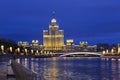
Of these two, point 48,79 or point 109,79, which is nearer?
point 48,79

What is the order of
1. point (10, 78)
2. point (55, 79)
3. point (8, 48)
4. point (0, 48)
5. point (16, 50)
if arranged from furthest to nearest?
point (16, 50), point (8, 48), point (0, 48), point (55, 79), point (10, 78)

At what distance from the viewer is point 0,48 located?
466ft

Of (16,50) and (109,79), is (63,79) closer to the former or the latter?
(109,79)

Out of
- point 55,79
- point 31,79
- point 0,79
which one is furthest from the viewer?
point 55,79

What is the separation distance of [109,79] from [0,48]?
334ft

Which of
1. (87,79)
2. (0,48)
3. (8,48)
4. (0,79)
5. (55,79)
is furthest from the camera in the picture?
(8,48)

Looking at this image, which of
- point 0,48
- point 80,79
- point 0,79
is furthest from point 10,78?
point 0,48

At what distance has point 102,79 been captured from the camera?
43531mm

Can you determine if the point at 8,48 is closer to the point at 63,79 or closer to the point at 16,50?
the point at 16,50

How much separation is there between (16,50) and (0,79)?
155482 millimetres

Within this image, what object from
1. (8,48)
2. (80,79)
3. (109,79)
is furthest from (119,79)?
(8,48)

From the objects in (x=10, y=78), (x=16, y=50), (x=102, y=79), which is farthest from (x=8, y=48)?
(x=10, y=78)

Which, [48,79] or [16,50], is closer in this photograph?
[48,79]

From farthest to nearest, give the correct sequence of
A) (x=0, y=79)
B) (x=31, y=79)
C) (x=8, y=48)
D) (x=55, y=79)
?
(x=8, y=48) → (x=55, y=79) → (x=0, y=79) → (x=31, y=79)
